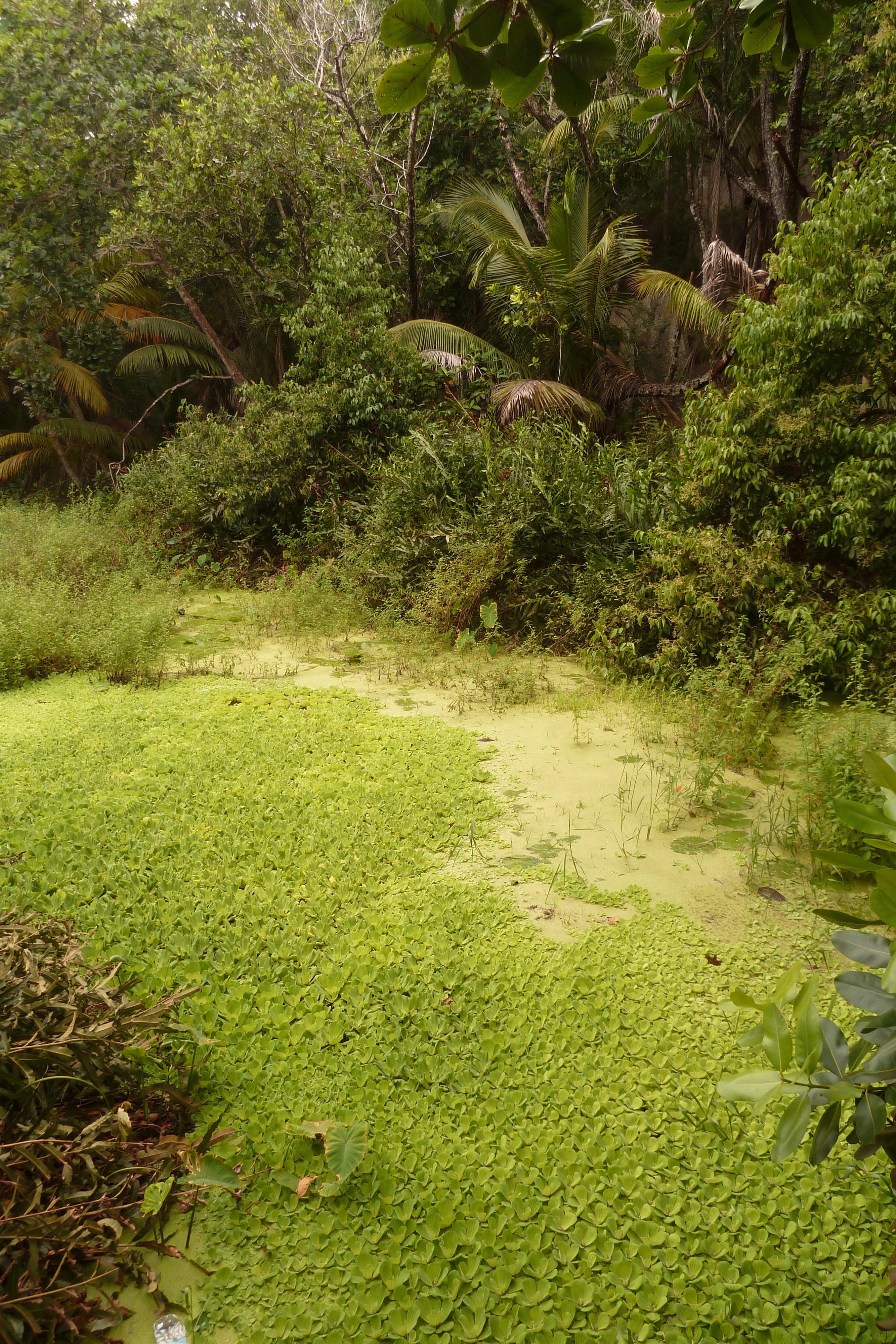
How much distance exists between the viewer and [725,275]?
1007cm

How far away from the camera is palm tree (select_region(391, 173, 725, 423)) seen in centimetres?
1019

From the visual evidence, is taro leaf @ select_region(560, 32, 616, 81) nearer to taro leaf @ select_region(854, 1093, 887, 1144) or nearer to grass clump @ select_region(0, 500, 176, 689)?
taro leaf @ select_region(854, 1093, 887, 1144)

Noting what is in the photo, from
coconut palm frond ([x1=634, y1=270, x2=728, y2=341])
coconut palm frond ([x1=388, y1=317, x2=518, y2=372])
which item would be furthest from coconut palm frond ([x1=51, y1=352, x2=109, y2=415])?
coconut palm frond ([x1=634, y1=270, x2=728, y2=341])

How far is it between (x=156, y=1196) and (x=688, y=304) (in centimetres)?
1070

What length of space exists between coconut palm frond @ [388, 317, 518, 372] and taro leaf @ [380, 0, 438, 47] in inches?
420

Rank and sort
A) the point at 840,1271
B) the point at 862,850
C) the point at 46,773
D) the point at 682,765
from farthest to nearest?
the point at 682,765
the point at 46,773
the point at 862,850
the point at 840,1271

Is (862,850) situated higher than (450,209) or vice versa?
(450,209)

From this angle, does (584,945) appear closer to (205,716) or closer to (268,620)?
(205,716)

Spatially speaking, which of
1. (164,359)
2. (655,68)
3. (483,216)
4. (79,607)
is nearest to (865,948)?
(655,68)

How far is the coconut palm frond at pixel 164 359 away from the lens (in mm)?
15422

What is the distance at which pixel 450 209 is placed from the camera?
39.7 ft

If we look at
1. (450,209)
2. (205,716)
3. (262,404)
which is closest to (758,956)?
(205,716)

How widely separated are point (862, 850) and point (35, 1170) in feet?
11.0

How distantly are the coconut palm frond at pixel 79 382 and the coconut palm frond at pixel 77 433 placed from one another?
15.5 inches
